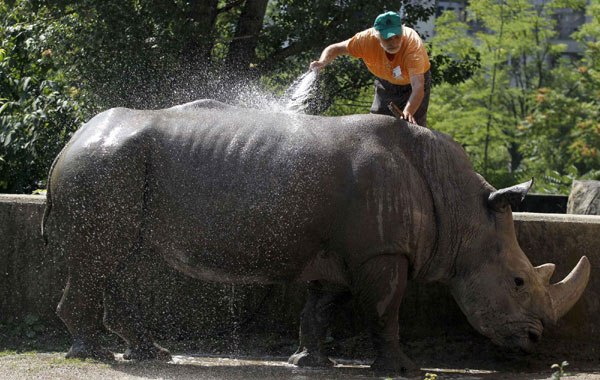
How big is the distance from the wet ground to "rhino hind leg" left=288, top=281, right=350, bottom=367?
13 centimetres

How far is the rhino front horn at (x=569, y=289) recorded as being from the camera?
682 cm

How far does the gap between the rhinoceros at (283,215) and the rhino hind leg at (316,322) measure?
16.9 inches

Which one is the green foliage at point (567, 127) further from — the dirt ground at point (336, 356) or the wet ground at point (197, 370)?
the wet ground at point (197, 370)

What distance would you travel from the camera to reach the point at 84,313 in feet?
21.1

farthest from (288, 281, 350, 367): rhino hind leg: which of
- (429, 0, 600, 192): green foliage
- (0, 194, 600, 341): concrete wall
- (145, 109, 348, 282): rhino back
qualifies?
(429, 0, 600, 192): green foliage

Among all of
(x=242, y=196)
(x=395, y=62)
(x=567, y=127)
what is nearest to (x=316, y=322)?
(x=242, y=196)

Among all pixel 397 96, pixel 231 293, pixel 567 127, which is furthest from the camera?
pixel 567 127

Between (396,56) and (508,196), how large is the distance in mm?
1409

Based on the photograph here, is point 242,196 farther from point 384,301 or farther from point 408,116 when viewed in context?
point 408,116

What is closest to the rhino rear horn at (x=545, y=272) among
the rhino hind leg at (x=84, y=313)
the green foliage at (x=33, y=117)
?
the rhino hind leg at (x=84, y=313)

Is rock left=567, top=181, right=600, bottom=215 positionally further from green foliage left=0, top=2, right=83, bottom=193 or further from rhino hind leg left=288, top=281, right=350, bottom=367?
green foliage left=0, top=2, right=83, bottom=193

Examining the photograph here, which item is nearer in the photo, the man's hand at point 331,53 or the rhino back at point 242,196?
the rhino back at point 242,196

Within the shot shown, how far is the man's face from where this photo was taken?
693 cm

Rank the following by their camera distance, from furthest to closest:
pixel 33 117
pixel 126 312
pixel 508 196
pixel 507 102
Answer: pixel 507 102 < pixel 33 117 < pixel 126 312 < pixel 508 196
